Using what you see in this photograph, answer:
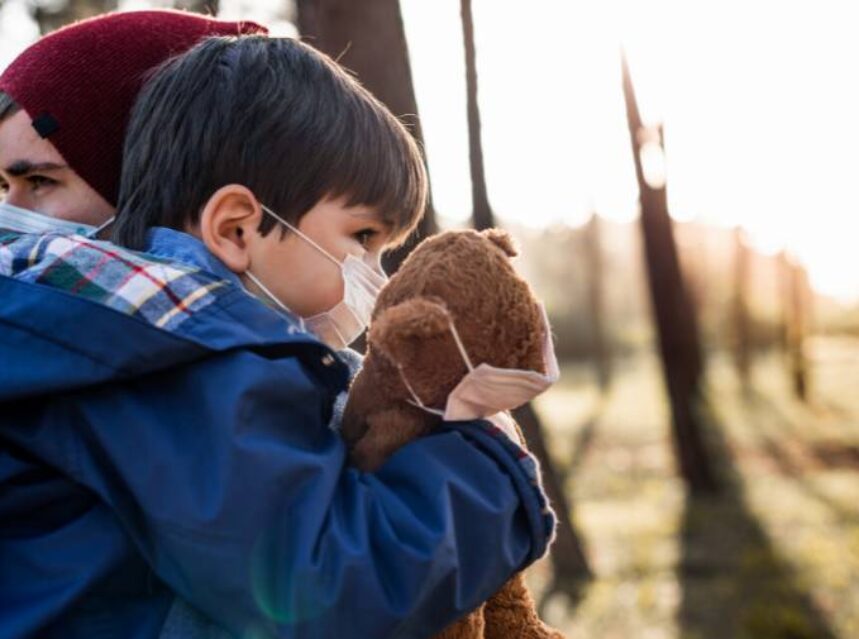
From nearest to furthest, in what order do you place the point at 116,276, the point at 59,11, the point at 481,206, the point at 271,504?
the point at 271,504 < the point at 116,276 < the point at 481,206 < the point at 59,11

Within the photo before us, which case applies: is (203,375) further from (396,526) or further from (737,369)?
(737,369)

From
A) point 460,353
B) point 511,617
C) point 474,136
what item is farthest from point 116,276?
point 474,136

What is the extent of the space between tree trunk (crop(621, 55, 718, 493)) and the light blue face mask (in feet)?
35.0

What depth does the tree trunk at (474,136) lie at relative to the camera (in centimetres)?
501

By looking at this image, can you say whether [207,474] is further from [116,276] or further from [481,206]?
[481,206]

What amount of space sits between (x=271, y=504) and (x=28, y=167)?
870mm

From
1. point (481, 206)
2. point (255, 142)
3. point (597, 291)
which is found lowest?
point (597, 291)

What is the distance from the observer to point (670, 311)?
12.2m

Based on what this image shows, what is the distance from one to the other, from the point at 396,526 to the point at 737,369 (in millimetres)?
28282

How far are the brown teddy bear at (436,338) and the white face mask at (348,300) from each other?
15 centimetres

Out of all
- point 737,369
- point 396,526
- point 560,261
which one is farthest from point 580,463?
point 560,261

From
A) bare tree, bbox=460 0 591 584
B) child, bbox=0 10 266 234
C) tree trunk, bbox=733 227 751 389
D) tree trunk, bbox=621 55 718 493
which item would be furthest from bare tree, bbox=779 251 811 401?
child, bbox=0 10 266 234

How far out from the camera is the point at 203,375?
143cm

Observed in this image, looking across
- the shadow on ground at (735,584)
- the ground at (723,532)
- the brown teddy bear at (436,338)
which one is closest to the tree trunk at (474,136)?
the ground at (723,532)
